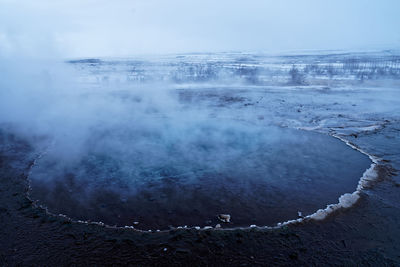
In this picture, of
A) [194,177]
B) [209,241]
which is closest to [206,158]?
[194,177]

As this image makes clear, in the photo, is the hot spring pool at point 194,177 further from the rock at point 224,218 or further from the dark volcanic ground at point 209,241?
the dark volcanic ground at point 209,241

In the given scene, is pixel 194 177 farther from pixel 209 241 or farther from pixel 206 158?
pixel 209 241

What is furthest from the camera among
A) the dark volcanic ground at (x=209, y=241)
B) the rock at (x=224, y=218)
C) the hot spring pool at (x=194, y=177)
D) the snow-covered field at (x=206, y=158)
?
the snow-covered field at (x=206, y=158)

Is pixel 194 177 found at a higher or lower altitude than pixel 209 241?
higher

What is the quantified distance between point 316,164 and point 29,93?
1122 cm

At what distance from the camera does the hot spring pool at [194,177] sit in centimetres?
385

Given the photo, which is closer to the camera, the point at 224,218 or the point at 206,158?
the point at 224,218

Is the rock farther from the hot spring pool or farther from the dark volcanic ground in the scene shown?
the dark volcanic ground

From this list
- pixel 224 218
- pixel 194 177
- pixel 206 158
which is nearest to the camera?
pixel 224 218

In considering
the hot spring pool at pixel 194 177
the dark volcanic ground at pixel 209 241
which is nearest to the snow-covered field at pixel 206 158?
the hot spring pool at pixel 194 177

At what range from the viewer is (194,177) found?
4.78 metres

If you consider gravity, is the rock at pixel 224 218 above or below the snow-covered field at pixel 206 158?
below

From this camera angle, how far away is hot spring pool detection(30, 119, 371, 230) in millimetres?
3846

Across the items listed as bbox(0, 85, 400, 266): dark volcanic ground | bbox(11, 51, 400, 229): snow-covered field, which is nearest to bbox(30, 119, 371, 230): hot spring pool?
bbox(11, 51, 400, 229): snow-covered field
